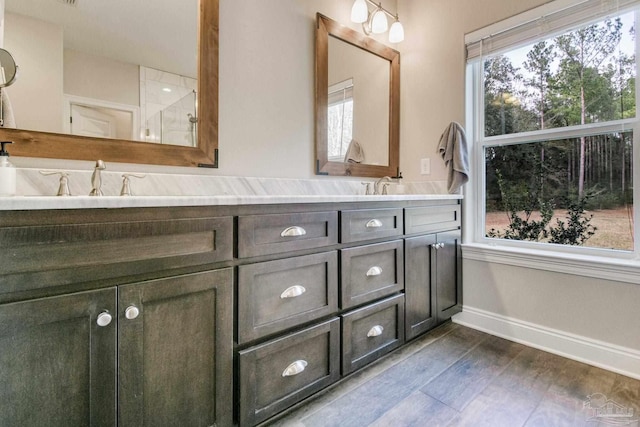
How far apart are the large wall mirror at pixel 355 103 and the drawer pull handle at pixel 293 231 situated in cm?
87

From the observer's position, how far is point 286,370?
1224 mm

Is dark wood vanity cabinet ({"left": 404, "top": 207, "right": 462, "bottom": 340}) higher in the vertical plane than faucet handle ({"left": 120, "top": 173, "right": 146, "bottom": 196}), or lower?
lower

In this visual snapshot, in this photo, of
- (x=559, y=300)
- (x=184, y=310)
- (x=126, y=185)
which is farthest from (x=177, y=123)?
(x=559, y=300)

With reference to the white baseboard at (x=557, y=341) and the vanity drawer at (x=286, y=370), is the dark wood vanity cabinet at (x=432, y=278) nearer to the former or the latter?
the white baseboard at (x=557, y=341)

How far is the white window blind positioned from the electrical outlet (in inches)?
29.3

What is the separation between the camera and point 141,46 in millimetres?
1436

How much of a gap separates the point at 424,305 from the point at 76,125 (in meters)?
1.97

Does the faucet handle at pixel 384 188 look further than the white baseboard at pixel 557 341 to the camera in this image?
Yes

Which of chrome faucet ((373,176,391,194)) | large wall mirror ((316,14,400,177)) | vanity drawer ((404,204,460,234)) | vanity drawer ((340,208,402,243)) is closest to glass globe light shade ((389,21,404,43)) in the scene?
large wall mirror ((316,14,400,177))

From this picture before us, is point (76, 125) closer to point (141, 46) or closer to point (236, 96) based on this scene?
point (141, 46)

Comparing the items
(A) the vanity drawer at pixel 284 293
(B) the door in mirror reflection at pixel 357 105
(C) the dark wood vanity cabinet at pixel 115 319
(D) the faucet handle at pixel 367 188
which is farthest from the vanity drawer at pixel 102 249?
(D) the faucet handle at pixel 367 188

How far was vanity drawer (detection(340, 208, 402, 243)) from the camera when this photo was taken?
1.43 meters

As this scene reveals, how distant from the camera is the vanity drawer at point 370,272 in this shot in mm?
1436

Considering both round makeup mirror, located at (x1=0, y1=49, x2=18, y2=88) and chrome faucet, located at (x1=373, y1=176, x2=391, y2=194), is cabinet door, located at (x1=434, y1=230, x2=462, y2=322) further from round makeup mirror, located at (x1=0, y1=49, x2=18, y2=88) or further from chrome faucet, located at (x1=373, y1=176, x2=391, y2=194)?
round makeup mirror, located at (x1=0, y1=49, x2=18, y2=88)
